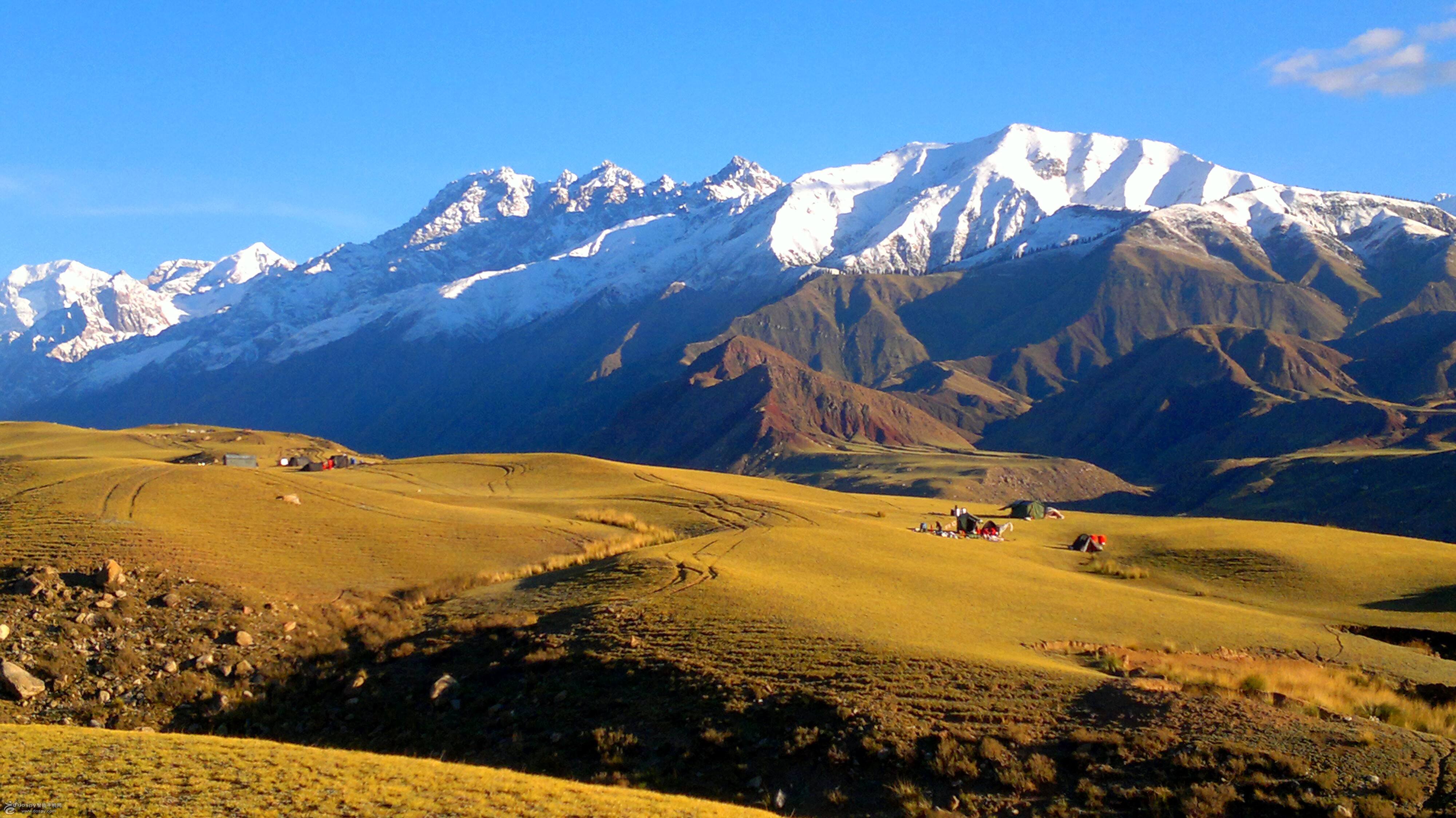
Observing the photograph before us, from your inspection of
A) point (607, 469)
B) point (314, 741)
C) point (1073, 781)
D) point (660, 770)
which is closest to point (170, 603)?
point (314, 741)

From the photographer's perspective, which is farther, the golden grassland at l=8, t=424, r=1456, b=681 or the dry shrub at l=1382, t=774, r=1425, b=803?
the golden grassland at l=8, t=424, r=1456, b=681

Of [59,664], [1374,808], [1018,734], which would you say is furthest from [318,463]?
[1374,808]

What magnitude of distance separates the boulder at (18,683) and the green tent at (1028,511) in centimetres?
4550

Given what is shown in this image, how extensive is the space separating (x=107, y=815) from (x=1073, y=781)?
14.1m

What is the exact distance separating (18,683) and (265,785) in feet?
32.9

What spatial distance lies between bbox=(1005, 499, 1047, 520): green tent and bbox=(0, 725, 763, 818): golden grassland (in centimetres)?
4311

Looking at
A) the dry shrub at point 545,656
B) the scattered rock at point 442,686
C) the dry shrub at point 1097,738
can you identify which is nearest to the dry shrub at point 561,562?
the scattered rock at point 442,686

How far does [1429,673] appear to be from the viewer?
23.0 m

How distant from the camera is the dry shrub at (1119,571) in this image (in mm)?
36906

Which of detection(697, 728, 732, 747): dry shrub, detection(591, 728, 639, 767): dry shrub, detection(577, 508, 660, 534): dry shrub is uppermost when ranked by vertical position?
detection(577, 508, 660, 534): dry shrub

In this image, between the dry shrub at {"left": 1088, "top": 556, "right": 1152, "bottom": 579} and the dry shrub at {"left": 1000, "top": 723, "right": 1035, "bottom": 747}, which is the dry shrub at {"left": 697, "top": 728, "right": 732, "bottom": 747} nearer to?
the dry shrub at {"left": 1000, "top": 723, "right": 1035, "bottom": 747}

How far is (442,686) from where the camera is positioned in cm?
2270

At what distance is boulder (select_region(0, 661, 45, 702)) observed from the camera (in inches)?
833

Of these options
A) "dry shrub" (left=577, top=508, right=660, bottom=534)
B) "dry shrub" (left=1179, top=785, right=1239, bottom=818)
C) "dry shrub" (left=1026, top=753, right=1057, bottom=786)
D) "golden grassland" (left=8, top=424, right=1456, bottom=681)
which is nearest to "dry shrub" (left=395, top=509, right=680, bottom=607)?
"dry shrub" (left=577, top=508, right=660, bottom=534)
